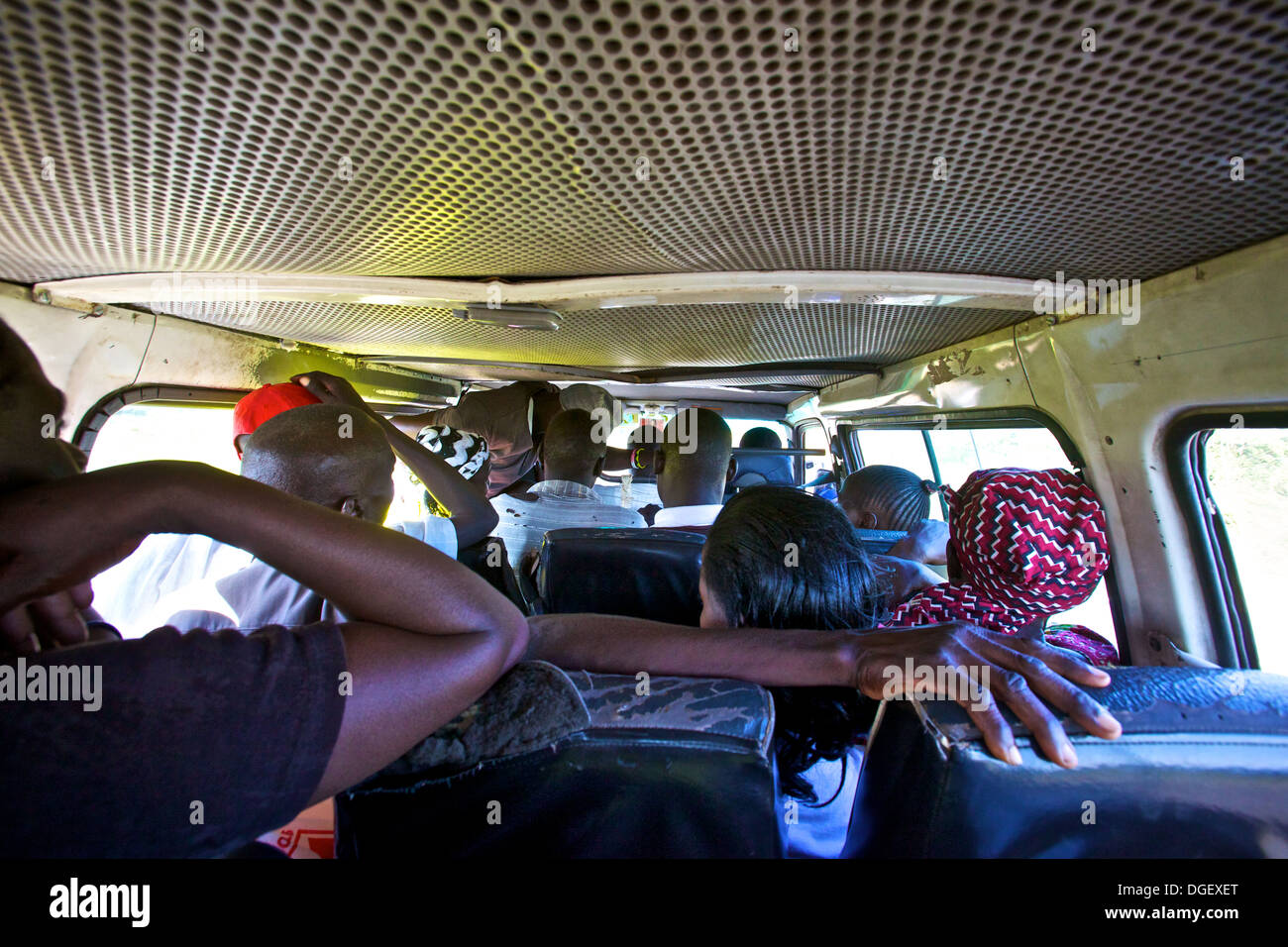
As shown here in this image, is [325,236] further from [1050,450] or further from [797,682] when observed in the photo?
[1050,450]

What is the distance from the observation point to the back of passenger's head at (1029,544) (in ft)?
4.99

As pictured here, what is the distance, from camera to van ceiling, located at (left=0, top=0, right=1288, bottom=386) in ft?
2.58

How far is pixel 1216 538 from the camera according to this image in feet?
5.78

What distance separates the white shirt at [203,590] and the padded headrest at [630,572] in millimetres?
495

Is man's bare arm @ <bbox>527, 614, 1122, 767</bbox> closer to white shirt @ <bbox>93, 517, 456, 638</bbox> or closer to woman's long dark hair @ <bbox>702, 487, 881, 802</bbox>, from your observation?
woman's long dark hair @ <bbox>702, 487, 881, 802</bbox>

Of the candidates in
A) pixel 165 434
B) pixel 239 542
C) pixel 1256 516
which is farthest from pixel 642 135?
pixel 165 434

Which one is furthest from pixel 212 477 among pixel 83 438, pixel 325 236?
pixel 83 438

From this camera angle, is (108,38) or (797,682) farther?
(797,682)

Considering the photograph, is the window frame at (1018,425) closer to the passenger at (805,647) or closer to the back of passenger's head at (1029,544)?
the back of passenger's head at (1029,544)

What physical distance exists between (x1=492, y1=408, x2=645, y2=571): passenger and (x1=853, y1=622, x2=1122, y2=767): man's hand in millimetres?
2669

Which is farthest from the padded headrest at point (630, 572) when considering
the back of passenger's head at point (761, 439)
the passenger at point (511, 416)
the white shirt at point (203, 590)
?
the back of passenger's head at point (761, 439)

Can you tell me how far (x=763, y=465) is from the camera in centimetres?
566

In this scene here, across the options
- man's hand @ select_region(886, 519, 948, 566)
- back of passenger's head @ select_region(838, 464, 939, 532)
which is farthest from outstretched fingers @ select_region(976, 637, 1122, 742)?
back of passenger's head @ select_region(838, 464, 939, 532)
